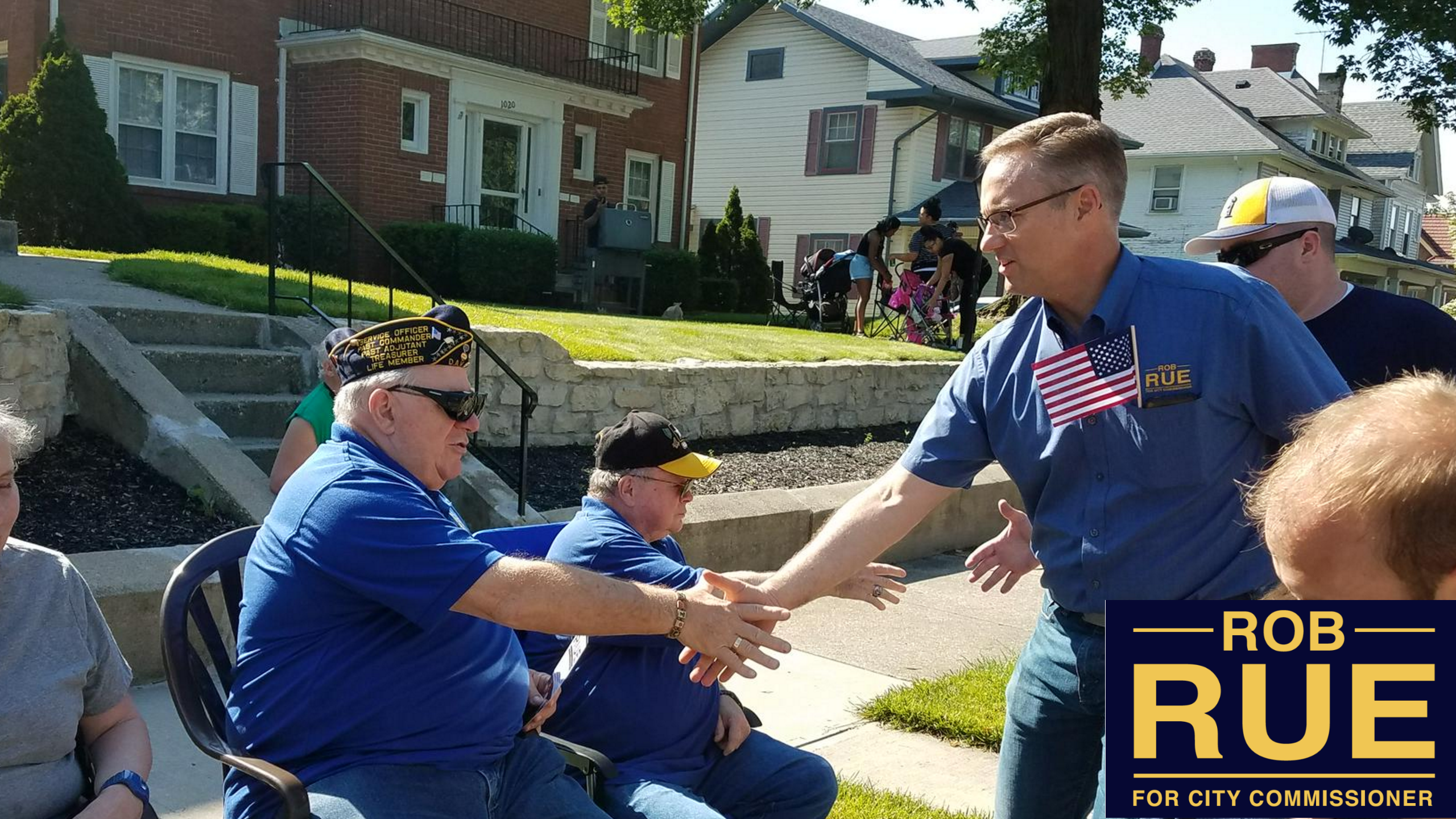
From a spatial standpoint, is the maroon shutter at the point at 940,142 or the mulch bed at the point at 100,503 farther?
the maroon shutter at the point at 940,142

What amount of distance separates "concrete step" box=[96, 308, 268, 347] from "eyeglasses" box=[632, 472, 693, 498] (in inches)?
181

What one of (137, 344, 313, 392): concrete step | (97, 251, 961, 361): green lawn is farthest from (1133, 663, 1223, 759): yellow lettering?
(97, 251, 961, 361): green lawn

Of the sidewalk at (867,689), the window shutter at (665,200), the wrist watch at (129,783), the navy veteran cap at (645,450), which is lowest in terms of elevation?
the sidewalk at (867,689)

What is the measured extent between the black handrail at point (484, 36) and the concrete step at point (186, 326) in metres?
11.4

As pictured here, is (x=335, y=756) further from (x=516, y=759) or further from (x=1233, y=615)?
(x=1233, y=615)

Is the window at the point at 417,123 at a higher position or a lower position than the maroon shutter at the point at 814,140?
lower

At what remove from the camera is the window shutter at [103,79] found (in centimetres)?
1564

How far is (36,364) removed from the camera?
579 cm

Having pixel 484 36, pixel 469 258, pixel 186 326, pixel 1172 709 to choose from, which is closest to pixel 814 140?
pixel 484 36

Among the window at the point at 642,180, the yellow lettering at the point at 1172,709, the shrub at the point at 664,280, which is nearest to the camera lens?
the yellow lettering at the point at 1172,709

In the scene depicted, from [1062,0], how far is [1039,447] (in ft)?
24.0

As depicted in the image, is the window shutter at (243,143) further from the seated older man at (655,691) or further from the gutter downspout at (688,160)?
the seated older man at (655,691)

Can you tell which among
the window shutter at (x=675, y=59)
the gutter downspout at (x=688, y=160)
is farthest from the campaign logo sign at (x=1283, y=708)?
the window shutter at (x=675, y=59)

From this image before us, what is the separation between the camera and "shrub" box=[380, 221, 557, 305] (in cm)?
1673
